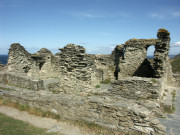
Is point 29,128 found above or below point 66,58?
below

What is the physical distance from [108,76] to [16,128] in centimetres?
1275

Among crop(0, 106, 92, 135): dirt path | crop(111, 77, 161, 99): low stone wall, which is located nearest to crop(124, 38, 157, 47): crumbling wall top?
crop(111, 77, 161, 99): low stone wall

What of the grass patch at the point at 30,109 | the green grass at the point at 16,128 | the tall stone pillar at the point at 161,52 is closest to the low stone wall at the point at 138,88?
the tall stone pillar at the point at 161,52

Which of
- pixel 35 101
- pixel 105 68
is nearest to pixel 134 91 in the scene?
pixel 35 101

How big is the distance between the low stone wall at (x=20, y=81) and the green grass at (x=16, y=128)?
377cm

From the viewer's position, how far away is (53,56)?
17.8 meters

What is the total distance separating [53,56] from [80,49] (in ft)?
33.4

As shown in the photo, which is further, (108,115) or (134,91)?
(134,91)

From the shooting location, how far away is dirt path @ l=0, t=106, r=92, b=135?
566 cm

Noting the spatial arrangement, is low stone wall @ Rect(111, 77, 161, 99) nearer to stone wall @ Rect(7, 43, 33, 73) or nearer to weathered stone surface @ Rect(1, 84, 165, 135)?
weathered stone surface @ Rect(1, 84, 165, 135)

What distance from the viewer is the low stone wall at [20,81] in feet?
33.7

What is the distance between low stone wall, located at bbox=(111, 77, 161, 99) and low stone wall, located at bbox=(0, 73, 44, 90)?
16.7 feet

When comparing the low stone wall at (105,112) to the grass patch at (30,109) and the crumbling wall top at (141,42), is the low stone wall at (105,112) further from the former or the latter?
the crumbling wall top at (141,42)

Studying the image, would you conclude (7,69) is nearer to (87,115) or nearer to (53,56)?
(53,56)
